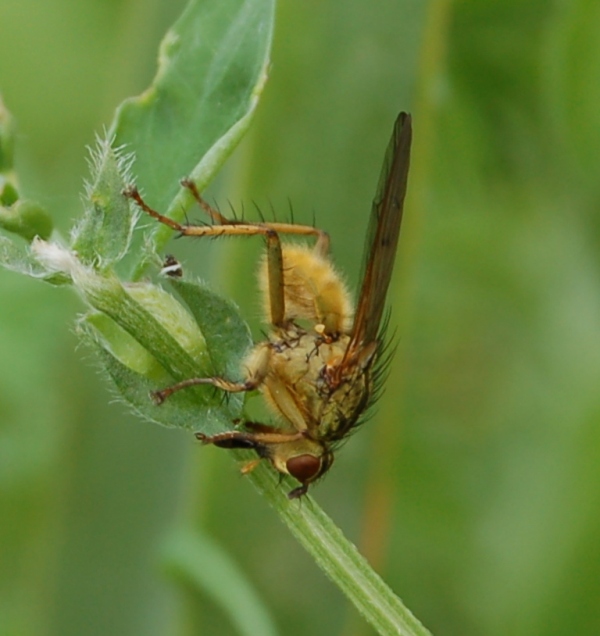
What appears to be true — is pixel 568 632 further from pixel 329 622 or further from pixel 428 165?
pixel 428 165

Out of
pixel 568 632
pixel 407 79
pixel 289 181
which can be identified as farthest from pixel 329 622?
pixel 407 79

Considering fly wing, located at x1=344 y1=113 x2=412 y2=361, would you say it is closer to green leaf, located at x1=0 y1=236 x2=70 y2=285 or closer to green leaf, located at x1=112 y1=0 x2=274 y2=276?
green leaf, located at x1=112 y1=0 x2=274 y2=276

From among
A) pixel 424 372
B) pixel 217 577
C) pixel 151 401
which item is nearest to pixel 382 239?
pixel 151 401

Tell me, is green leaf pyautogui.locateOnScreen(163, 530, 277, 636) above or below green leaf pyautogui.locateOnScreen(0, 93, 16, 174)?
below

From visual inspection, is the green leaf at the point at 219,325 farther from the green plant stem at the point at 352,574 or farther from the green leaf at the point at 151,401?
the green plant stem at the point at 352,574

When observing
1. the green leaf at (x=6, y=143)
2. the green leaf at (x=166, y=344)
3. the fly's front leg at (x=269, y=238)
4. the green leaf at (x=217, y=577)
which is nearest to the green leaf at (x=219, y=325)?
the green leaf at (x=166, y=344)

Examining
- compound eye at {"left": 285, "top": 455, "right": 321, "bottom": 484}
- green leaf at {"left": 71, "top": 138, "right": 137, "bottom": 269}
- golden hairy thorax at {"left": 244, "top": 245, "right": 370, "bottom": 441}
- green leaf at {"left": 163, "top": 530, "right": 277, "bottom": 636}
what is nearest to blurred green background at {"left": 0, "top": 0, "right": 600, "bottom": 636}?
green leaf at {"left": 163, "top": 530, "right": 277, "bottom": 636}
